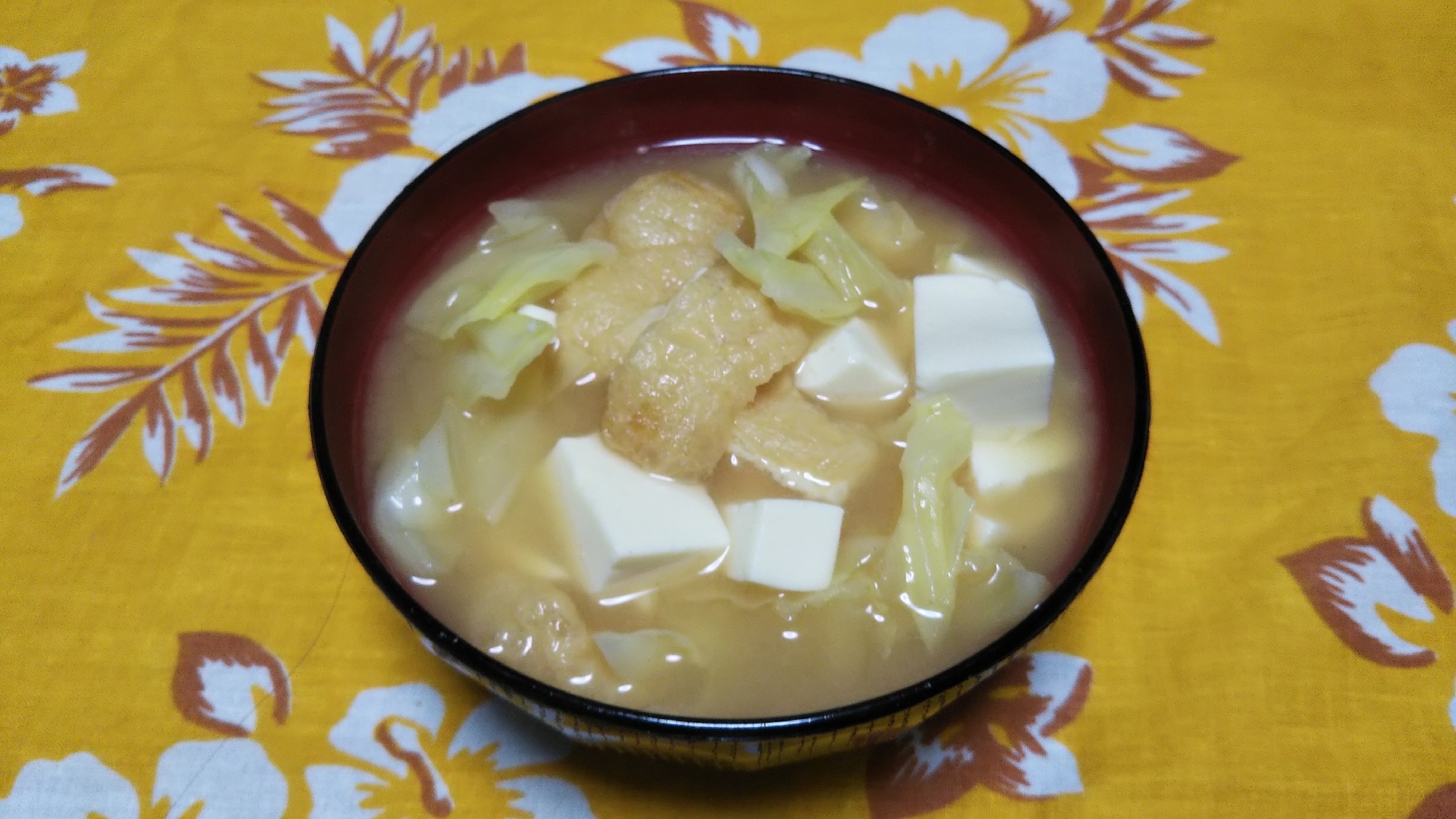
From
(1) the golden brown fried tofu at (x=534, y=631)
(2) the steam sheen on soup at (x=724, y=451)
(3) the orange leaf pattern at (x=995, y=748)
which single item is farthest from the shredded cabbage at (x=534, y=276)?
(3) the orange leaf pattern at (x=995, y=748)

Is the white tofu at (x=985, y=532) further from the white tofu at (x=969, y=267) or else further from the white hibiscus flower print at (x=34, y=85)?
the white hibiscus flower print at (x=34, y=85)

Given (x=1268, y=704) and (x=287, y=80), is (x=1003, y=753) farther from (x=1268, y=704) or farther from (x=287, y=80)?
(x=287, y=80)

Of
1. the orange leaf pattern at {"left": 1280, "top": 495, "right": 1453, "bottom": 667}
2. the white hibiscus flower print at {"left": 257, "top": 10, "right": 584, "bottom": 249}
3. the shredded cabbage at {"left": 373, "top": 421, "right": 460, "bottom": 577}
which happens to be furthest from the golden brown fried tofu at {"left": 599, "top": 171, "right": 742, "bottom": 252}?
the orange leaf pattern at {"left": 1280, "top": 495, "right": 1453, "bottom": 667}

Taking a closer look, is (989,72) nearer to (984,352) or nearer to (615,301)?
(984,352)

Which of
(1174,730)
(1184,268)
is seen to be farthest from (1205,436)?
(1174,730)

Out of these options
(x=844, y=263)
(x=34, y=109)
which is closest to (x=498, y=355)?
(x=844, y=263)

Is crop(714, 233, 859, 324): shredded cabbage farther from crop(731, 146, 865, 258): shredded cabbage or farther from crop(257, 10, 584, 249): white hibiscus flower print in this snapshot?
crop(257, 10, 584, 249): white hibiscus flower print
